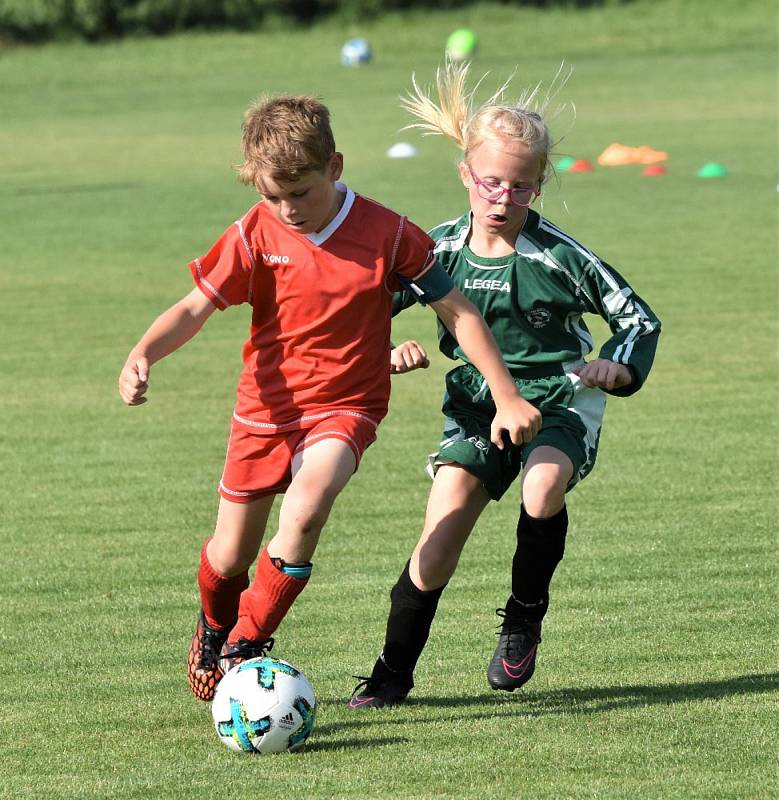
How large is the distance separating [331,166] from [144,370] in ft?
2.71

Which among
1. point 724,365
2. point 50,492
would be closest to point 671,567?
point 50,492

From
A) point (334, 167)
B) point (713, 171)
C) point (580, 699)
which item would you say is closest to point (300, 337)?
point (334, 167)

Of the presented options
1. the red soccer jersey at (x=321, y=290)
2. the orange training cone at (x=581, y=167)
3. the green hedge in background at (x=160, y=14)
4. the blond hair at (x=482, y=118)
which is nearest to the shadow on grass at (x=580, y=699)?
the red soccer jersey at (x=321, y=290)

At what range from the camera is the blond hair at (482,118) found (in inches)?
202

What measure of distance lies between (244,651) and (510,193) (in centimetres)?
168

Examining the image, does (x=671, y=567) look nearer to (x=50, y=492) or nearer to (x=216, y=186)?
(x=50, y=492)

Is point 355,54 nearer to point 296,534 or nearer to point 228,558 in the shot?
point 228,558

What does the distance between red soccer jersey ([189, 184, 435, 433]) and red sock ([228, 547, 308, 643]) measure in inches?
18.4

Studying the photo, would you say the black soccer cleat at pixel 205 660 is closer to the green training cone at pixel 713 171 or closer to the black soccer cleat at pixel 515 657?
the black soccer cleat at pixel 515 657

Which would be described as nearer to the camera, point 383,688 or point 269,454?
point 269,454

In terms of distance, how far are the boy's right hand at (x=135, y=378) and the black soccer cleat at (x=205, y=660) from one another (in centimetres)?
95

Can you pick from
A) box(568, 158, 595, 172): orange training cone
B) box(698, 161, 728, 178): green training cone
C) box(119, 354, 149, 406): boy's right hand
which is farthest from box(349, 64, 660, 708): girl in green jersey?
box(568, 158, 595, 172): orange training cone

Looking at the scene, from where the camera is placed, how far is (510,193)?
505 centimetres

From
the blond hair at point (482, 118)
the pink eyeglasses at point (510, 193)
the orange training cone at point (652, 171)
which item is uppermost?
the blond hair at point (482, 118)
